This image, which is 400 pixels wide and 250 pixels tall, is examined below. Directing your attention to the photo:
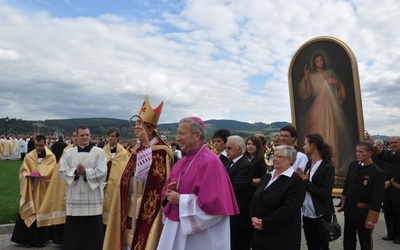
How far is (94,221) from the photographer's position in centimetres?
658

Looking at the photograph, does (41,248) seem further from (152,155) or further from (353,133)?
(353,133)

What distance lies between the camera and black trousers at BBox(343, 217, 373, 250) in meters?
5.38

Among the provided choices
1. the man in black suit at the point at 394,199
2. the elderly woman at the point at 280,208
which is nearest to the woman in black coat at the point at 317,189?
the elderly woman at the point at 280,208

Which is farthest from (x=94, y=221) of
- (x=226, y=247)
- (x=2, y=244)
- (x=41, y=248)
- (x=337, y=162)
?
(x=337, y=162)

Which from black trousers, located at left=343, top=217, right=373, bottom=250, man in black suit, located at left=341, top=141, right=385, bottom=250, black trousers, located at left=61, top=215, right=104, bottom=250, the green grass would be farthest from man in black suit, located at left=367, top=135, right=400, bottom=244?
the green grass

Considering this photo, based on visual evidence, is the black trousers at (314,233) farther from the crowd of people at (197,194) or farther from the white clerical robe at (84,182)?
the white clerical robe at (84,182)

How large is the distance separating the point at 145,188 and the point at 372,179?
310 cm

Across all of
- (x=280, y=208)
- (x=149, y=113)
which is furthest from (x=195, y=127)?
(x=149, y=113)

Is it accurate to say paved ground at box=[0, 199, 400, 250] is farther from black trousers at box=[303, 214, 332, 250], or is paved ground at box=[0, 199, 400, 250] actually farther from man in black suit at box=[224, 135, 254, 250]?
man in black suit at box=[224, 135, 254, 250]

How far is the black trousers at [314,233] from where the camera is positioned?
5.29 m

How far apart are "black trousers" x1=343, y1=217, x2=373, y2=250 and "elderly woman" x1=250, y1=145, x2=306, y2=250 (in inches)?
61.2

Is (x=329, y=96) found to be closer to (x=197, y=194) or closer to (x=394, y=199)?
(x=394, y=199)

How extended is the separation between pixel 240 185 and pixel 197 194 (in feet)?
5.68

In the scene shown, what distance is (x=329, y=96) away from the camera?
43.3 feet
